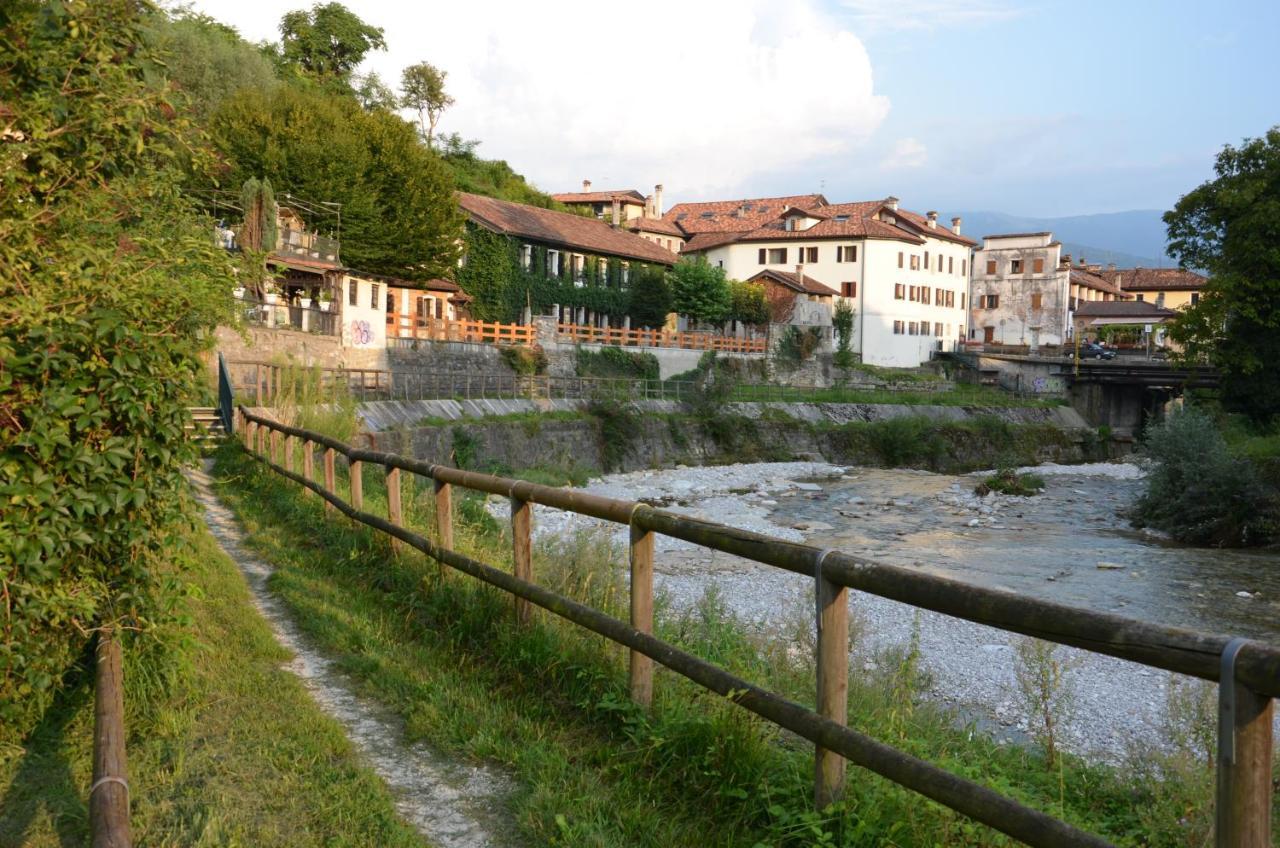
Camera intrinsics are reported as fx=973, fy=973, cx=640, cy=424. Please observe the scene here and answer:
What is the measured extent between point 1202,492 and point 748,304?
40.4 metres

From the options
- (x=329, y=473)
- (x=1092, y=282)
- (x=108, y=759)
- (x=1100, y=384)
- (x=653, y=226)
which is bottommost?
(x=108, y=759)

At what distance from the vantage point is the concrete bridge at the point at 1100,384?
200 feet

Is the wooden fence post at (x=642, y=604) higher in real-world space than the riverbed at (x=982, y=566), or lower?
higher

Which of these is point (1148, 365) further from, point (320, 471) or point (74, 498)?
point (74, 498)

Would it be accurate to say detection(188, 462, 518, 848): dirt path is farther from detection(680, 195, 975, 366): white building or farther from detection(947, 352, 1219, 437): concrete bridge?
detection(680, 195, 975, 366): white building

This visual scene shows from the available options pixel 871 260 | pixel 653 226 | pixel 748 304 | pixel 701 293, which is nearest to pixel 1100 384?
pixel 871 260

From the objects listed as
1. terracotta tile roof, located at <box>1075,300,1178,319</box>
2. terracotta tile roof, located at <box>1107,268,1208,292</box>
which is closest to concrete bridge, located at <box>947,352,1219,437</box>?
terracotta tile roof, located at <box>1075,300,1178,319</box>

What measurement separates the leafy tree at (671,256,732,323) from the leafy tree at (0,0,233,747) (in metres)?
57.5

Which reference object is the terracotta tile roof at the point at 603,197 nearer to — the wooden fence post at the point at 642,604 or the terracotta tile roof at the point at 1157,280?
the terracotta tile roof at the point at 1157,280

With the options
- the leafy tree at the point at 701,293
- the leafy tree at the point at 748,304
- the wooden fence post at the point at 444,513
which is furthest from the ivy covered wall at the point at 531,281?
the wooden fence post at the point at 444,513

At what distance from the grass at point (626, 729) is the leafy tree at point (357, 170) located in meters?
39.1

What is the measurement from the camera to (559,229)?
193ft

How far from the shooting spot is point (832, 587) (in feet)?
11.9

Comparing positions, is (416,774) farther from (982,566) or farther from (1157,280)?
(1157,280)
